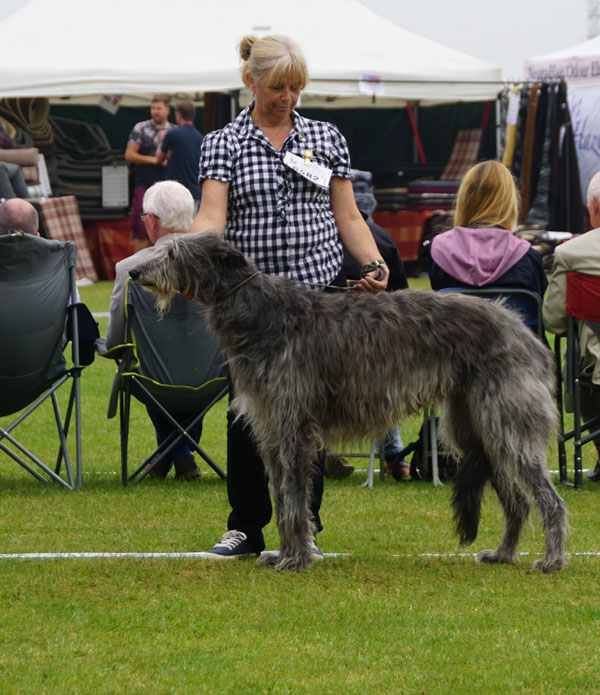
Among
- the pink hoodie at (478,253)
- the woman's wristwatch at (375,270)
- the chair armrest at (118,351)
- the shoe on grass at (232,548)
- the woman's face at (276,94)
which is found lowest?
the shoe on grass at (232,548)

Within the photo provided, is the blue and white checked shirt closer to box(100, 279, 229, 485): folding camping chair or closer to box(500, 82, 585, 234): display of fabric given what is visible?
box(100, 279, 229, 485): folding camping chair

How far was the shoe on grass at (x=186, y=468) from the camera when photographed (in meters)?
6.59

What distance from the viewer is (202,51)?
15406 millimetres

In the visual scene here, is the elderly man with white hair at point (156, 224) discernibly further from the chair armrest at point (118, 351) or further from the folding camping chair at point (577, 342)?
the folding camping chair at point (577, 342)

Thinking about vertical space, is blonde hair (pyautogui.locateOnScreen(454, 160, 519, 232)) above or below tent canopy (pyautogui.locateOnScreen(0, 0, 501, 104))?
below

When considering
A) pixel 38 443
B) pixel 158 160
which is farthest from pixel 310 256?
pixel 158 160

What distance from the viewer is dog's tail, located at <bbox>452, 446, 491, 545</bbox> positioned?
4668mm

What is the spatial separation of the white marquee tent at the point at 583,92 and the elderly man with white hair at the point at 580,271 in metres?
9.79

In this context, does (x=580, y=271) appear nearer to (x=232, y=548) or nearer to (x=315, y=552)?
(x=315, y=552)

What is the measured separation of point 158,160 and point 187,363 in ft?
30.2

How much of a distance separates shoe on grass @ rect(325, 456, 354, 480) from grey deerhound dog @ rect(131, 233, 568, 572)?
85.1 inches

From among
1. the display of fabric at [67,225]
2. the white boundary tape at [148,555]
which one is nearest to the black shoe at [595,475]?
the white boundary tape at [148,555]

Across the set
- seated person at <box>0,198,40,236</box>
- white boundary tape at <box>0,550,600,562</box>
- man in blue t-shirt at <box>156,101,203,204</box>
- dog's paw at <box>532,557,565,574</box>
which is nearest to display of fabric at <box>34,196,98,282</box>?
man in blue t-shirt at <box>156,101,203,204</box>

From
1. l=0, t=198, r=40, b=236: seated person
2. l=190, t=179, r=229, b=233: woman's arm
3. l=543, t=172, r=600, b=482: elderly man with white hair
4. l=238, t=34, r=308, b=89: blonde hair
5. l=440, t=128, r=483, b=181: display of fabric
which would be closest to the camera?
l=238, t=34, r=308, b=89: blonde hair
